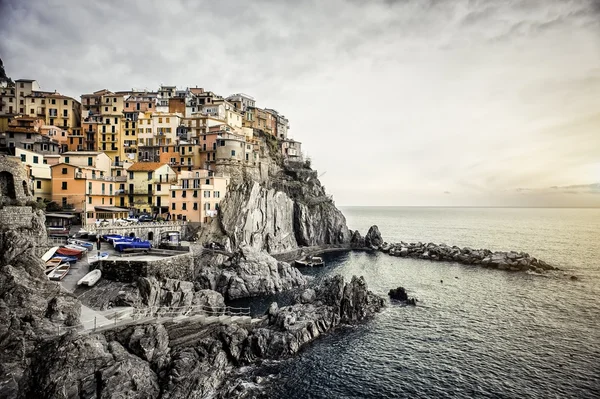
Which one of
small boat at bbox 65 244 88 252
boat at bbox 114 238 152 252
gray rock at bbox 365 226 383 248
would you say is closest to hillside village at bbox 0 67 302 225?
small boat at bbox 65 244 88 252

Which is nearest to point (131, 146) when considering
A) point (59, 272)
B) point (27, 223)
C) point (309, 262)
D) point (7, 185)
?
point (7, 185)

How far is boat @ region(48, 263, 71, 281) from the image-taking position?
32500mm

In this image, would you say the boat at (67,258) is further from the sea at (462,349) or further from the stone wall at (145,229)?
the sea at (462,349)

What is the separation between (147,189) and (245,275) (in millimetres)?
30803

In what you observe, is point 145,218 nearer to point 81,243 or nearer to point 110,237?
point 110,237

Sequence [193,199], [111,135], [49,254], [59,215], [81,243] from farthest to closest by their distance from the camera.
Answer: [111,135]
[193,199]
[59,215]
[81,243]
[49,254]

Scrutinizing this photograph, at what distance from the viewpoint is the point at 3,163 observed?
133 ft

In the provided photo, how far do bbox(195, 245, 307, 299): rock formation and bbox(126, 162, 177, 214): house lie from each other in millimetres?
19947

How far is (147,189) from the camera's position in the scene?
67500 millimetres

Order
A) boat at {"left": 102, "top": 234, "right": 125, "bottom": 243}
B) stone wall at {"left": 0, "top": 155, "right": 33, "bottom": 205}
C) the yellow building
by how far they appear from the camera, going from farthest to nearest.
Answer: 1. the yellow building
2. boat at {"left": 102, "top": 234, "right": 125, "bottom": 243}
3. stone wall at {"left": 0, "top": 155, "right": 33, "bottom": 205}

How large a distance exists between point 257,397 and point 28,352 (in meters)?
15.8

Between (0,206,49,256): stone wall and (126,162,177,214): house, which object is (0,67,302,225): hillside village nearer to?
(126,162,177,214): house

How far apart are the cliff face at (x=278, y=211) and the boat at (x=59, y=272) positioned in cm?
2915

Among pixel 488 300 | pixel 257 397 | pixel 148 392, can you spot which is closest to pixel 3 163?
pixel 148 392
